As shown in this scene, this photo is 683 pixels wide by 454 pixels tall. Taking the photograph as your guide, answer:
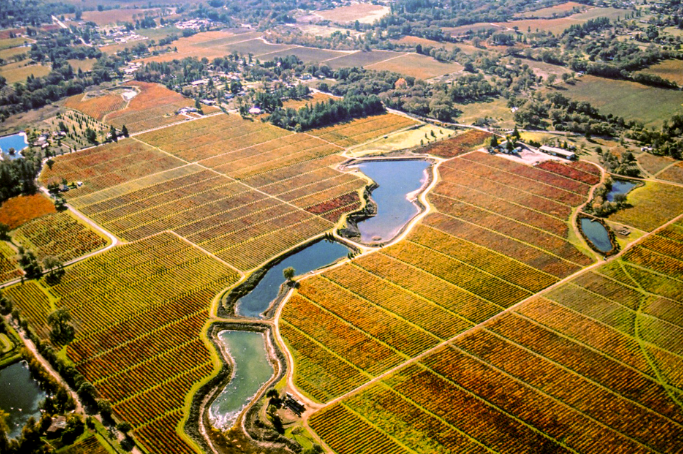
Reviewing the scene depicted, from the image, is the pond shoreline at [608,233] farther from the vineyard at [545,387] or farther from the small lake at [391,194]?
the small lake at [391,194]

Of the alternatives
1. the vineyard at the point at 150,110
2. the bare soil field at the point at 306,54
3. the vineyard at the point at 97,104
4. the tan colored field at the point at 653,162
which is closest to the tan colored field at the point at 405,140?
the tan colored field at the point at 653,162

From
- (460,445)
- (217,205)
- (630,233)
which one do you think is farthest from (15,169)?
(630,233)

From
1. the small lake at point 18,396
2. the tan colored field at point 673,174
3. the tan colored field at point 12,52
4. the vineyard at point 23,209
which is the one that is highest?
the tan colored field at point 12,52

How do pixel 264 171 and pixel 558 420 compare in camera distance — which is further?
pixel 264 171

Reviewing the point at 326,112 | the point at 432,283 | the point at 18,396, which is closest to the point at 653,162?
the point at 432,283

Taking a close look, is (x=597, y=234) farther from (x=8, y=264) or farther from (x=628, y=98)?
(x=8, y=264)

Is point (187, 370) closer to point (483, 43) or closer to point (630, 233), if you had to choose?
point (630, 233)
